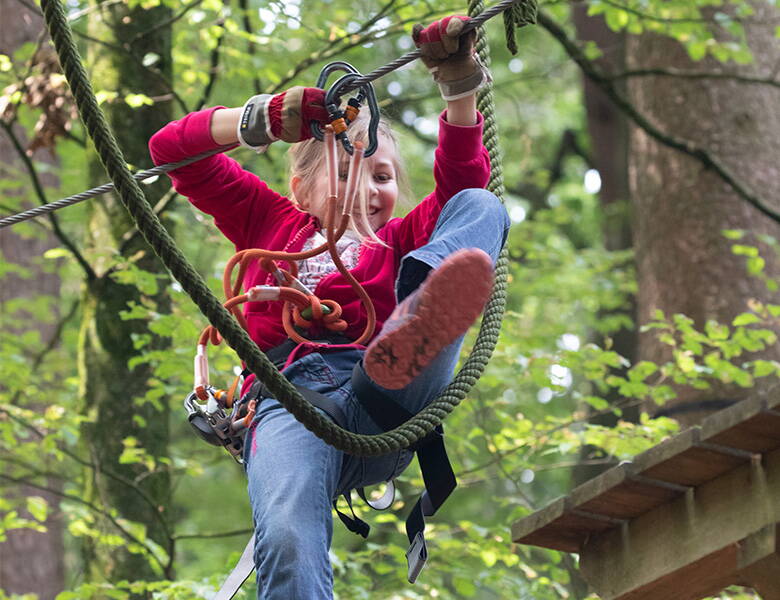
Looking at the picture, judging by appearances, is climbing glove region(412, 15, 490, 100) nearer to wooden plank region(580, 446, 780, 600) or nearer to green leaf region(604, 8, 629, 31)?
wooden plank region(580, 446, 780, 600)

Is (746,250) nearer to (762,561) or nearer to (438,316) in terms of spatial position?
(762,561)

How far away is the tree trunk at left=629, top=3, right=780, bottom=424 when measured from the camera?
19.0 ft

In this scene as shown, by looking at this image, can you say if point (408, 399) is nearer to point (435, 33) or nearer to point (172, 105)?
point (435, 33)

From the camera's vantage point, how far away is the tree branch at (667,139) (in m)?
5.75

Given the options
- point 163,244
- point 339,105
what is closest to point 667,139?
point 339,105

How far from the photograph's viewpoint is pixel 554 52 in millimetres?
11773

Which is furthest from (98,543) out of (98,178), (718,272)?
(718,272)

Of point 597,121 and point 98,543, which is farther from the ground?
point 597,121

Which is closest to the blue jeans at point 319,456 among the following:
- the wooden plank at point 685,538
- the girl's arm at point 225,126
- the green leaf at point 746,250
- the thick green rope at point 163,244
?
the thick green rope at point 163,244

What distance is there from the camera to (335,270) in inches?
110

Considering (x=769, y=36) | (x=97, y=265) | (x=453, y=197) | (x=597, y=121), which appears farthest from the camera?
(x=597, y=121)

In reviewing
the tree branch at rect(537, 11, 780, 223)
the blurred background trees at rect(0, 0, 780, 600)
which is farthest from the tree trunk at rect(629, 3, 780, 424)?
the tree branch at rect(537, 11, 780, 223)

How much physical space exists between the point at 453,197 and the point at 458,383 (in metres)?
0.42

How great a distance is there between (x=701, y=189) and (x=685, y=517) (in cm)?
311
